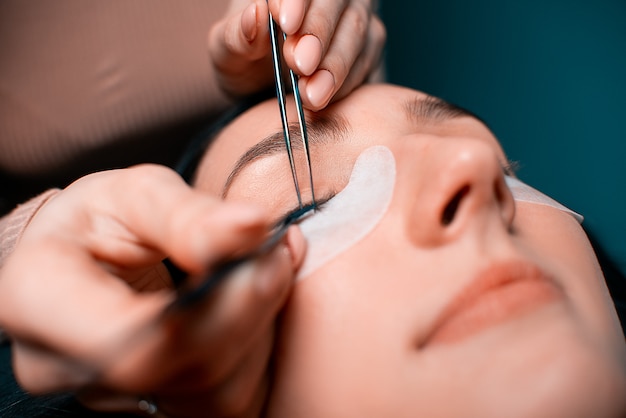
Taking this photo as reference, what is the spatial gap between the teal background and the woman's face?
0.47 m

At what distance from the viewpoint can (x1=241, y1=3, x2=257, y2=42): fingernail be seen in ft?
2.22

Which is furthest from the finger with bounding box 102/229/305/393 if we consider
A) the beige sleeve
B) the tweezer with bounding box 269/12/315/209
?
the beige sleeve

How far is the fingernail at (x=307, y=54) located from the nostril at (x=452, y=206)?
0.85ft

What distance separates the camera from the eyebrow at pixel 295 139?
2.03 feet

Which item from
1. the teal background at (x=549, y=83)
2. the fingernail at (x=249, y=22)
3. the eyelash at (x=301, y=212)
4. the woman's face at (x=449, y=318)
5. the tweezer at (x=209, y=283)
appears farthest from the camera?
the teal background at (x=549, y=83)

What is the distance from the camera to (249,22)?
2.23ft

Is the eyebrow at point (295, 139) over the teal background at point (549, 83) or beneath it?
over

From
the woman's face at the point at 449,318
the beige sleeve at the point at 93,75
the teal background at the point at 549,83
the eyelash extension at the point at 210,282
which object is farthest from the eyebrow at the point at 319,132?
the beige sleeve at the point at 93,75

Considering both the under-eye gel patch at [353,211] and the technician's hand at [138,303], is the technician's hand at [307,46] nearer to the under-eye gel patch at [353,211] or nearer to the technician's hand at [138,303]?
the under-eye gel patch at [353,211]

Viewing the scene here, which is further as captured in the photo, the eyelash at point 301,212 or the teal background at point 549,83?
the teal background at point 549,83

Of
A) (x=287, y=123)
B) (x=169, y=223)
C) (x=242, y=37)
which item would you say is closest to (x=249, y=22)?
(x=242, y=37)

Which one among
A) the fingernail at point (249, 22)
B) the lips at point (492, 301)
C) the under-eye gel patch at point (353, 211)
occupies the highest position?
the fingernail at point (249, 22)

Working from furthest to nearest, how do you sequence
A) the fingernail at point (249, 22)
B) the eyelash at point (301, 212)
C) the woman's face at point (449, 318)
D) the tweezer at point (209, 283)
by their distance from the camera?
the fingernail at point (249, 22), the eyelash at point (301, 212), the woman's face at point (449, 318), the tweezer at point (209, 283)

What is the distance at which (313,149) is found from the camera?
623 millimetres
